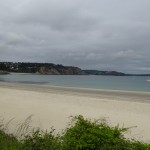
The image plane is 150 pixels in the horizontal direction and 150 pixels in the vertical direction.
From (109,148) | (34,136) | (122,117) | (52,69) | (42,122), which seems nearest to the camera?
(109,148)

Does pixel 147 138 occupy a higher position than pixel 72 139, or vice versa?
pixel 72 139

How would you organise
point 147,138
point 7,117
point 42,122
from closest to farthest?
point 147,138 → point 42,122 → point 7,117

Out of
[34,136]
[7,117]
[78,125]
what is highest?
[78,125]

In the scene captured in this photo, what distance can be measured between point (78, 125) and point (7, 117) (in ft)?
28.4

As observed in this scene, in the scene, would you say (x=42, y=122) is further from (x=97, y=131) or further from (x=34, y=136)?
(x=97, y=131)

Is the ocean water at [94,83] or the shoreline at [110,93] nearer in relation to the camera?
the shoreline at [110,93]

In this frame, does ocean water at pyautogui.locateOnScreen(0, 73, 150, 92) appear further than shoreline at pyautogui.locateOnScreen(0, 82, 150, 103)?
Yes

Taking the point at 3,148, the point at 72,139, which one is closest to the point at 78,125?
the point at 72,139

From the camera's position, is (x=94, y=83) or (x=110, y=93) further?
(x=94, y=83)

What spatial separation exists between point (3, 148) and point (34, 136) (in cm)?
54

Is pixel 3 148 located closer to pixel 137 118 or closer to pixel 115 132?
pixel 115 132

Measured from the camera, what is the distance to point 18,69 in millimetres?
176000

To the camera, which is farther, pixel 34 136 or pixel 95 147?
pixel 34 136

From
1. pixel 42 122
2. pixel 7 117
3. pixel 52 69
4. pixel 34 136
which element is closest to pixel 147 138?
pixel 42 122
